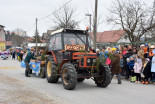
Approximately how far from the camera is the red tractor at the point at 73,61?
805cm

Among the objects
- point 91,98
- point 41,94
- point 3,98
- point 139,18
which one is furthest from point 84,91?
point 139,18

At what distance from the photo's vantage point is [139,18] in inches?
1171

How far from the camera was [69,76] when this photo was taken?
307 inches

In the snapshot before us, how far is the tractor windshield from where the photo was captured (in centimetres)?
907

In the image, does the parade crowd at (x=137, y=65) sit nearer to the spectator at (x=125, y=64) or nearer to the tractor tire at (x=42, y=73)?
the spectator at (x=125, y=64)

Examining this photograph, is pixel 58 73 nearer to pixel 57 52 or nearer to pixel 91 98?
pixel 57 52

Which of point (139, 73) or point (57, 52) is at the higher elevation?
point (57, 52)

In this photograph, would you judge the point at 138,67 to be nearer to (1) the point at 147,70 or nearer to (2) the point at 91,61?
(1) the point at 147,70

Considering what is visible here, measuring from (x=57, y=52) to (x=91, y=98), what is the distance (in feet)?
10.8

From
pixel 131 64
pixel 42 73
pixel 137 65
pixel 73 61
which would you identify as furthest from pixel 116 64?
pixel 42 73

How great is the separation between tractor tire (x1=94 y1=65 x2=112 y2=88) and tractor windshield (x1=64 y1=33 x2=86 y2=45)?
154cm

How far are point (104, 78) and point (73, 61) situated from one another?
145 centimetres

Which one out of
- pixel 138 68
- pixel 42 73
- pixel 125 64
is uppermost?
pixel 125 64

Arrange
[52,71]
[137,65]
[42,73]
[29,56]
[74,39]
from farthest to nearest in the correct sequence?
1. [29,56]
2. [42,73]
3. [137,65]
4. [74,39]
5. [52,71]
